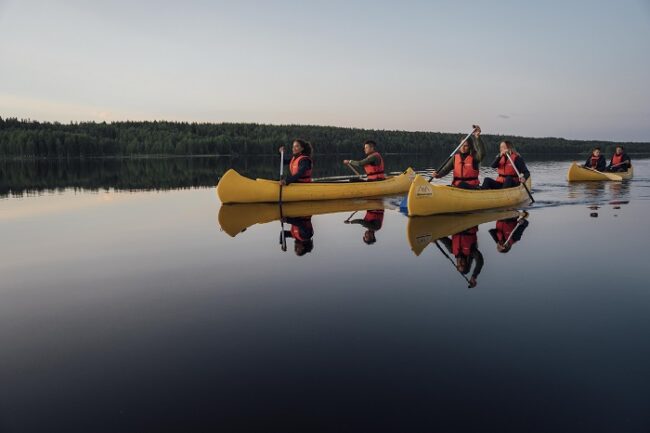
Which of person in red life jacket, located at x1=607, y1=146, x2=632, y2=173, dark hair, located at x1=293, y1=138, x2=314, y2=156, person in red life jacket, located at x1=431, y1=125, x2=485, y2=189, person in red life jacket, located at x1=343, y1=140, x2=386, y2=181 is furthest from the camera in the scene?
person in red life jacket, located at x1=607, y1=146, x2=632, y2=173

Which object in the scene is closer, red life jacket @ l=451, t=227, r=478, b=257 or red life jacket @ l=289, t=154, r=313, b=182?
red life jacket @ l=451, t=227, r=478, b=257

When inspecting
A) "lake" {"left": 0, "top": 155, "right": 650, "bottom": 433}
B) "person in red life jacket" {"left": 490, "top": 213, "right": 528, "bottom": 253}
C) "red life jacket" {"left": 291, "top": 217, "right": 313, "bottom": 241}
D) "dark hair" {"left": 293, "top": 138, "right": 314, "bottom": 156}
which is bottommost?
"lake" {"left": 0, "top": 155, "right": 650, "bottom": 433}

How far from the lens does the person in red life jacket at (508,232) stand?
27.1ft

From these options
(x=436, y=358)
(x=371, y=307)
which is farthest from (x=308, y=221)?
(x=436, y=358)

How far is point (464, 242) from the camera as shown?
8461 mm

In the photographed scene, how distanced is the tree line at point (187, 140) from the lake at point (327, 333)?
7421 centimetres

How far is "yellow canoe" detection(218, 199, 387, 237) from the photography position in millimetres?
11113

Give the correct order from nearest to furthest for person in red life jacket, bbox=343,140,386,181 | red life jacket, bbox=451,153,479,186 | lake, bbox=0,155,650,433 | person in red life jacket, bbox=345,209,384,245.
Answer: lake, bbox=0,155,650,433
person in red life jacket, bbox=345,209,384,245
red life jacket, bbox=451,153,479,186
person in red life jacket, bbox=343,140,386,181

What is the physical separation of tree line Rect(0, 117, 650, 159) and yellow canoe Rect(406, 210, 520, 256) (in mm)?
74703

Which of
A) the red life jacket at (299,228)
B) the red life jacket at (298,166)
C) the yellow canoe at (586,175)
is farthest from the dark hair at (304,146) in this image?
the yellow canoe at (586,175)

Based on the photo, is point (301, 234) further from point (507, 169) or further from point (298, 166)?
point (507, 169)

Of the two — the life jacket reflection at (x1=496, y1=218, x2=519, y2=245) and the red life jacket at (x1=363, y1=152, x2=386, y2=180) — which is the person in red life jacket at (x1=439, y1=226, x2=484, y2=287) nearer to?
the life jacket reflection at (x1=496, y1=218, x2=519, y2=245)

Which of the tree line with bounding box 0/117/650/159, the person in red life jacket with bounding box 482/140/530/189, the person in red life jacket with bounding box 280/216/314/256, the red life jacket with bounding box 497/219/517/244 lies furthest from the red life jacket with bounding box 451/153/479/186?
the tree line with bounding box 0/117/650/159

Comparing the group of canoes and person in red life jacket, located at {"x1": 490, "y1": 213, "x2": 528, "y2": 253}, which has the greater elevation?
the group of canoes
